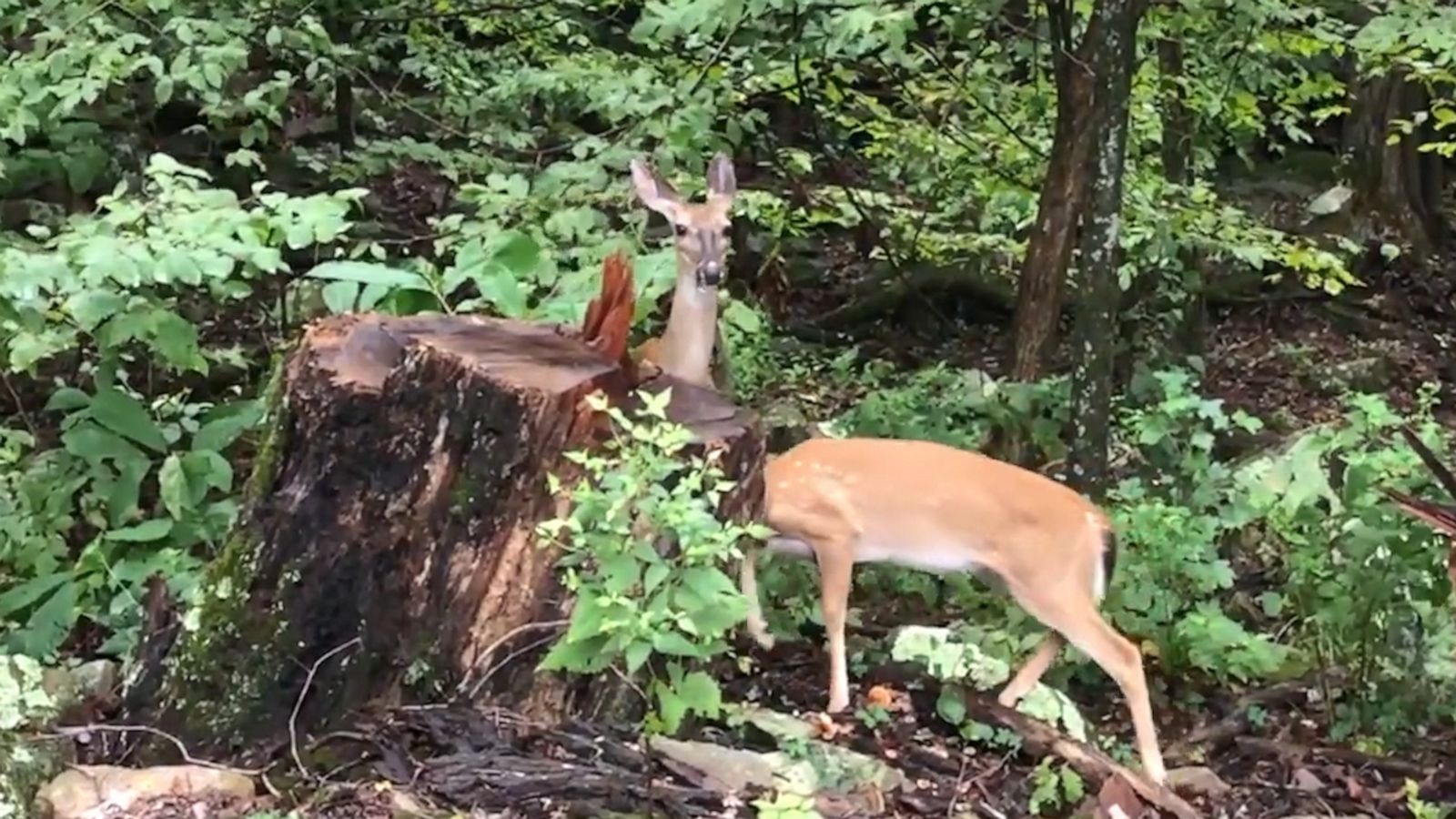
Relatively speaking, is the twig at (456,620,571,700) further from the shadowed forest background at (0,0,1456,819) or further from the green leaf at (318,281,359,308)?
the green leaf at (318,281,359,308)

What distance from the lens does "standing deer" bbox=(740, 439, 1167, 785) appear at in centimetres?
465

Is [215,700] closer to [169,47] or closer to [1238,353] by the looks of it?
[169,47]

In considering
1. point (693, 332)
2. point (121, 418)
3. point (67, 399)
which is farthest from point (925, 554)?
point (67, 399)

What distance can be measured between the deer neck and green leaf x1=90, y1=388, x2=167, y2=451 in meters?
1.62

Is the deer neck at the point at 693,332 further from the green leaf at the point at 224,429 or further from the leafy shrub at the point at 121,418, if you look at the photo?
the green leaf at the point at 224,429

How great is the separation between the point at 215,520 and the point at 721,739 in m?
1.87

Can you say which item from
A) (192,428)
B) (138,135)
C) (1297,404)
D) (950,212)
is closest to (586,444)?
(192,428)

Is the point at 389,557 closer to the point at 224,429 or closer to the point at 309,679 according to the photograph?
the point at 309,679

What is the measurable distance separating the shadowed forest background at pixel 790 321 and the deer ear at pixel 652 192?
0.23 metres

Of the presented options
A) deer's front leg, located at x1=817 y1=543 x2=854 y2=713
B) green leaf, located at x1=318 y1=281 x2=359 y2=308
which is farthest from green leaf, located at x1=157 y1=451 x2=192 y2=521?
deer's front leg, located at x1=817 y1=543 x2=854 y2=713

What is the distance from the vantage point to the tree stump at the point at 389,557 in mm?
3904

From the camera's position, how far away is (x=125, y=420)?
530 centimetres

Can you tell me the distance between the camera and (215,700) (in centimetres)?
397

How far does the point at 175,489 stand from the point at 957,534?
2262mm
